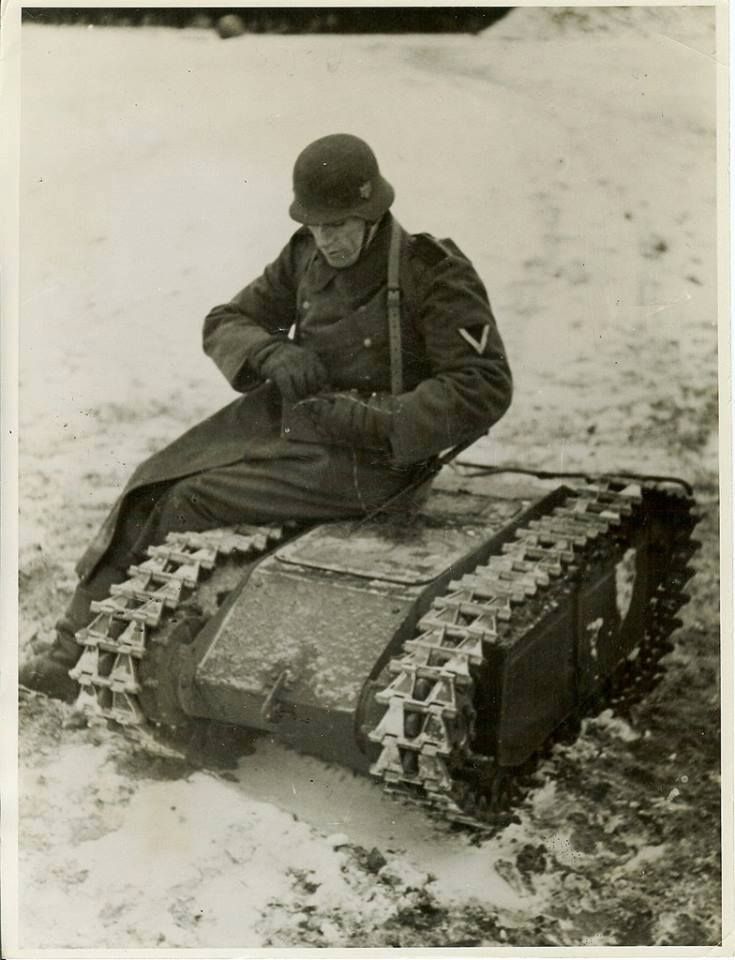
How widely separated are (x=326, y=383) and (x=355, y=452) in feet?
0.72

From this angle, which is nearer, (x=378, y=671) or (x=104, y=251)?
(x=378, y=671)

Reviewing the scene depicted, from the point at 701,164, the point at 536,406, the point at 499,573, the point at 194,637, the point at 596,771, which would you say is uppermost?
the point at 701,164

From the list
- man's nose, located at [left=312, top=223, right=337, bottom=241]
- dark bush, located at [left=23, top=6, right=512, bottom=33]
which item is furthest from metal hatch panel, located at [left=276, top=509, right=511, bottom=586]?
dark bush, located at [left=23, top=6, right=512, bottom=33]

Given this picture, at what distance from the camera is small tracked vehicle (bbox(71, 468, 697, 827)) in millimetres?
3545

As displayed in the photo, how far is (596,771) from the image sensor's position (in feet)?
12.6

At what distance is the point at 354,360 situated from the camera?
3930mm

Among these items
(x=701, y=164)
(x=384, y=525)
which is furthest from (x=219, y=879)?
(x=701, y=164)

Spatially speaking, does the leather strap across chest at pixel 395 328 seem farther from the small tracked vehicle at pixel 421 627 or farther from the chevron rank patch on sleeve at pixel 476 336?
the small tracked vehicle at pixel 421 627

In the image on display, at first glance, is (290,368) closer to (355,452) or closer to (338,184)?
(355,452)

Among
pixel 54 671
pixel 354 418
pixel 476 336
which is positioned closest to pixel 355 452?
pixel 354 418

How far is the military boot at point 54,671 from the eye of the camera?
399cm

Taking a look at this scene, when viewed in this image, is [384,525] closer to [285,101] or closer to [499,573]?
[499,573]

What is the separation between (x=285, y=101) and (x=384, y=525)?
128 cm

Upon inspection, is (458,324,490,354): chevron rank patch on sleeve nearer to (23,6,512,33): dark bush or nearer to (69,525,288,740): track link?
(69,525,288,740): track link
